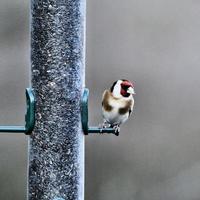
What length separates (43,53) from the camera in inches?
227

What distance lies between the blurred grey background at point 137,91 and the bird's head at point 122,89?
2.08 metres

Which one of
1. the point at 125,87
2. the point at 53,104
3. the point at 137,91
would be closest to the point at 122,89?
the point at 125,87

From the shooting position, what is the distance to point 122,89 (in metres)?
6.13

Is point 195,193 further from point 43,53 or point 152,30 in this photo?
point 43,53

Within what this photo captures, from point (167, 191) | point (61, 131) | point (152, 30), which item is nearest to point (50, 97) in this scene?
point (61, 131)

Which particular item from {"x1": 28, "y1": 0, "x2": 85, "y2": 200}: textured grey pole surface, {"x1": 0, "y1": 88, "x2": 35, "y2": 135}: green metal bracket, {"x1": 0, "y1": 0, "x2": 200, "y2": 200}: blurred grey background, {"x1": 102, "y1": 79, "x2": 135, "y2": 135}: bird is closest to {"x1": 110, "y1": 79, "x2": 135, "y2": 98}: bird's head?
{"x1": 102, "y1": 79, "x2": 135, "y2": 135}: bird

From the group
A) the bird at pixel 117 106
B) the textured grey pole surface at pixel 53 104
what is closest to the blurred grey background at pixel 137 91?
the bird at pixel 117 106

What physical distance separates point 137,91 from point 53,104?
282cm

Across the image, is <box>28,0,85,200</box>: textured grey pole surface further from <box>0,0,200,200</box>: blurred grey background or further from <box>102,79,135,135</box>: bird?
<box>0,0,200,200</box>: blurred grey background

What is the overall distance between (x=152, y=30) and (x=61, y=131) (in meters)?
2.92

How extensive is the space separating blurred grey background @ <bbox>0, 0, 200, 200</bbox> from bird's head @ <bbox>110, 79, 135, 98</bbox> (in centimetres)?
208

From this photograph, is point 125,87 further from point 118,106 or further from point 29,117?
point 29,117

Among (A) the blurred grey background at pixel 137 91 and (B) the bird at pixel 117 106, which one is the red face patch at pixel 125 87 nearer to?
(B) the bird at pixel 117 106

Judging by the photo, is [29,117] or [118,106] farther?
[118,106]
